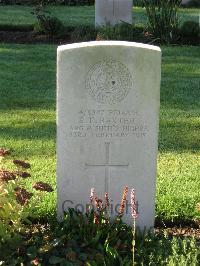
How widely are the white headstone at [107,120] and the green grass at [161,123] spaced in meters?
0.52

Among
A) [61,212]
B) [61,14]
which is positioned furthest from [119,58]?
[61,14]

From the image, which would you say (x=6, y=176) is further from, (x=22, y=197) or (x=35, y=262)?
(x=35, y=262)

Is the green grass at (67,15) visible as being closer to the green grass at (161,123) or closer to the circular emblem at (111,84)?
the green grass at (161,123)

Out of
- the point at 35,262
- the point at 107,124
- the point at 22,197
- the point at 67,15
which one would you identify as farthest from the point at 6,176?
the point at 67,15

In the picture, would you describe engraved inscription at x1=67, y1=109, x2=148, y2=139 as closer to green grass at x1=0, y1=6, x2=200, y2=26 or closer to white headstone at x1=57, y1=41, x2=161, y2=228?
white headstone at x1=57, y1=41, x2=161, y2=228

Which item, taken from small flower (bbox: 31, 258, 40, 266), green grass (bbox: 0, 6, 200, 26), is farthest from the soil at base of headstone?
small flower (bbox: 31, 258, 40, 266)

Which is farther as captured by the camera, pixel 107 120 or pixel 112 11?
pixel 112 11

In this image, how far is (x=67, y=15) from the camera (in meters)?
18.8

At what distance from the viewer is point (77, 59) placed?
4527mm

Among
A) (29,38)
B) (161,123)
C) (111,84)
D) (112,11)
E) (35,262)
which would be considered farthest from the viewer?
(29,38)

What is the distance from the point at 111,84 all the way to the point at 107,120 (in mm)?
244

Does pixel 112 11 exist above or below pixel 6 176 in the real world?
above

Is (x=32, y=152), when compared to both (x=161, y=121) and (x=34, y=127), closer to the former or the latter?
(x=34, y=127)

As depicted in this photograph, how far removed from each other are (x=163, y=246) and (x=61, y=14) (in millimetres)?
15131
